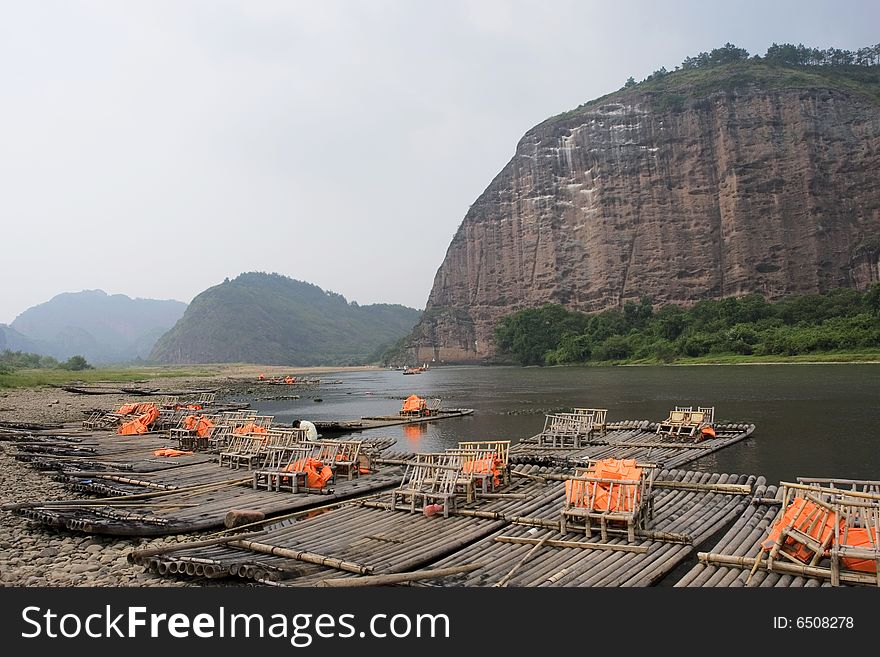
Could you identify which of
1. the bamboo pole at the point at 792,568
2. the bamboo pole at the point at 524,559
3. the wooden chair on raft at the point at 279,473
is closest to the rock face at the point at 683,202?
the wooden chair on raft at the point at 279,473

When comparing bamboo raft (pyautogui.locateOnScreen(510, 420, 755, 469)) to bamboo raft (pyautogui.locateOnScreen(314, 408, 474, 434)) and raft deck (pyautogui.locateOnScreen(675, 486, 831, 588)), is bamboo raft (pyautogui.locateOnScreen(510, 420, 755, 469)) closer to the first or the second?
raft deck (pyautogui.locateOnScreen(675, 486, 831, 588))

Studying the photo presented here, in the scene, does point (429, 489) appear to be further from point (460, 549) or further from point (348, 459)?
point (348, 459)

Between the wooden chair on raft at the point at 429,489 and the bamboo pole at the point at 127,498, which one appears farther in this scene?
the bamboo pole at the point at 127,498

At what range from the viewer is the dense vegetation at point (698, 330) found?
79750 millimetres

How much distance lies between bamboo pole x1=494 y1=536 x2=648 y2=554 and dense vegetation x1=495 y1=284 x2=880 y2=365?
3103 inches

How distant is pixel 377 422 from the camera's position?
3525cm

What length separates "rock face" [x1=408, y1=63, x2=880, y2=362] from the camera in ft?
376

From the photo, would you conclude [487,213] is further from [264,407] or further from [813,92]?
[264,407]

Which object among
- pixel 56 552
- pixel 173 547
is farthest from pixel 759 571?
pixel 56 552

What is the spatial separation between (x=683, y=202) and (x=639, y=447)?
114m

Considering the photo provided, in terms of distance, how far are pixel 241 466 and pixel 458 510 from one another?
27.6 ft

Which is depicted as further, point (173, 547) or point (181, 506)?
point (181, 506)

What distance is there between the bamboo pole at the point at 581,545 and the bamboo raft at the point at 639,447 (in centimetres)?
735

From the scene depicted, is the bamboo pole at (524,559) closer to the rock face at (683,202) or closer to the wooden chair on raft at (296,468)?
the wooden chair on raft at (296,468)
